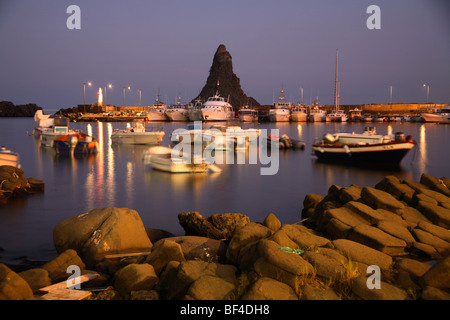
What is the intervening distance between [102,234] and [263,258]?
194 inches

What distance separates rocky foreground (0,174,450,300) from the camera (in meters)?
6.97

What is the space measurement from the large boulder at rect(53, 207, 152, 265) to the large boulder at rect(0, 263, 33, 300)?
309 centimetres

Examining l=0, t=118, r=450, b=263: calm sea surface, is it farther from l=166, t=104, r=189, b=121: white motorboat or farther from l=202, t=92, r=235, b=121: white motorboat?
l=166, t=104, r=189, b=121: white motorboat

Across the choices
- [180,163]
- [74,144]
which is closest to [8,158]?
[180,163]

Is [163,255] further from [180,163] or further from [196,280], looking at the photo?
[180,163]

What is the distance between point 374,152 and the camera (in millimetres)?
31422

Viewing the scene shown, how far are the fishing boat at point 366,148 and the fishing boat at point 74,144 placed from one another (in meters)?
22.9

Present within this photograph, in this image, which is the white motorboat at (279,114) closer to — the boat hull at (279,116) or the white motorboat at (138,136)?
the boat hull at (279,116)

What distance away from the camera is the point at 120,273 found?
786cm

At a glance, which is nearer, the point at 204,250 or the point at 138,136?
the point at 204,250

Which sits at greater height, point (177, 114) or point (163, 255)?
point (177, 114)

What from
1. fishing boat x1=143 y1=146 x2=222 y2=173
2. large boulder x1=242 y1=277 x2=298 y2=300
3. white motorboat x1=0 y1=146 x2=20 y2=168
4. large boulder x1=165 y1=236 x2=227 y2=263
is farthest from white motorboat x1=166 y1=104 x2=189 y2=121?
large boulder x1=242 y1=277 x2=298 y2=300

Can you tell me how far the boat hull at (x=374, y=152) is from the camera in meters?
30.6
